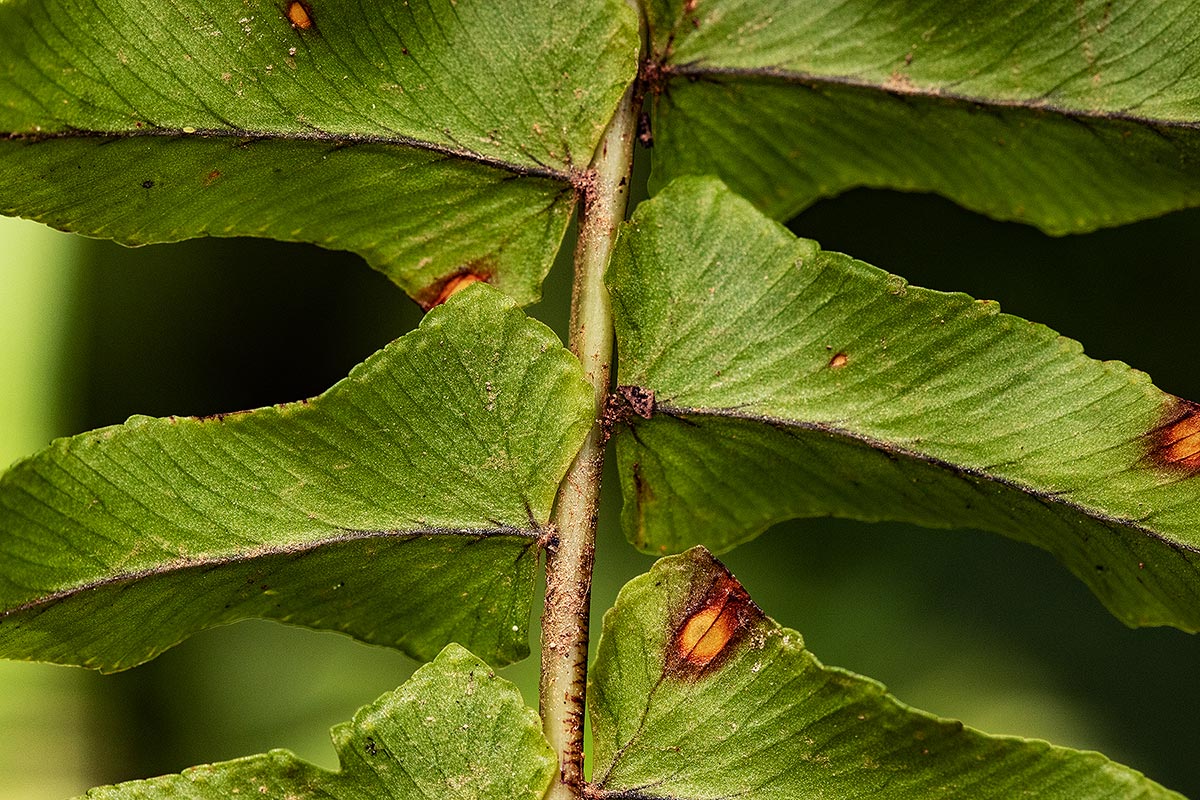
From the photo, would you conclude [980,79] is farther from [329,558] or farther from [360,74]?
[329,558]

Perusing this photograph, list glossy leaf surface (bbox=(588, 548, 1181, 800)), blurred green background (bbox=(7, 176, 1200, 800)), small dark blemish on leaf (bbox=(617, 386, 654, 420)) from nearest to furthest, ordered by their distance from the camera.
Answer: glossy leaf surface (bbox=(588, 548, 1181, 800)) → small dark blemish on leaf (bbox=(617, 386, 654, 420)) → blurred green background (bbox=(7, 176, 1200, 800))

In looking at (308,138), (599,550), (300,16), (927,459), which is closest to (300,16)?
(300,16)

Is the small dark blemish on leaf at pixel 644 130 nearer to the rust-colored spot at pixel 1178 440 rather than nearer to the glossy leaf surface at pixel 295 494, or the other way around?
the glossy leaf surface at pixel 295 494

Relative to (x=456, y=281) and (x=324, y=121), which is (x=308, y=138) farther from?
(x=456, y=281)

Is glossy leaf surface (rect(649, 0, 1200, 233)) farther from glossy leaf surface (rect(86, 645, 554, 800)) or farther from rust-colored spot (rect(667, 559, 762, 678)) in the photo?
glossy leaf surface (rect(86, 645, 554, 800))

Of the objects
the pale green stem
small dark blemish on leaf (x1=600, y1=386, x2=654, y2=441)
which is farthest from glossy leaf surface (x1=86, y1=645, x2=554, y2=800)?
small dark blemish on leaf (x1=600, y1=386, x2=654, y2=441)

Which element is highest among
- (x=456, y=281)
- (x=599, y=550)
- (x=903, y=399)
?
(x=456, y=281)

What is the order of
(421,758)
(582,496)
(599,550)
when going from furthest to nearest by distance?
(599,550), (582,496), (421,758)
